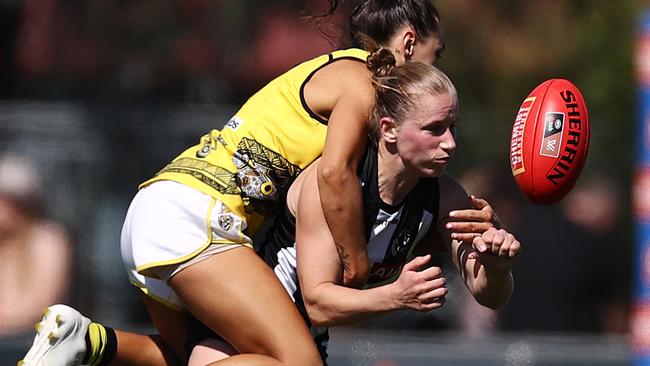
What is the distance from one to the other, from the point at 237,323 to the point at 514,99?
446 centimetres

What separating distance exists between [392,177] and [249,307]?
0.62 m

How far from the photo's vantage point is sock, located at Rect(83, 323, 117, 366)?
471 centimetres

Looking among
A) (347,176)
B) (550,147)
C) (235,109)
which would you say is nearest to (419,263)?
(347,176)

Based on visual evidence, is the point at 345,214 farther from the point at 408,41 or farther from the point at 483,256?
the point at 408,41

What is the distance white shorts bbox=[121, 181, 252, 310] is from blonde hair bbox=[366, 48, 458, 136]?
22.1 inches

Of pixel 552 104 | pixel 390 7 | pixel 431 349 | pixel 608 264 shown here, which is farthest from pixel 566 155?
pixel 608 264

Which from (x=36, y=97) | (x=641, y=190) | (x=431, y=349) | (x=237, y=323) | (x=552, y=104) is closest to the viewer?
(x=237, y=323)

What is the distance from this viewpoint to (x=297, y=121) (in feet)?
14.3

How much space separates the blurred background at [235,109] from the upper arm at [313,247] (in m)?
2.78

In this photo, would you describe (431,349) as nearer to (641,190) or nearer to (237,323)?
(641,190)

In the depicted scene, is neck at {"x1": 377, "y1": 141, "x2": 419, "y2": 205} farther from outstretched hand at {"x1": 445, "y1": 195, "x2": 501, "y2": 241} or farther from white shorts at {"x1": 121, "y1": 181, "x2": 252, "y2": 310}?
white shorts at {"x1": 121, "y1": 181, "x2": 252, "y2": 310}

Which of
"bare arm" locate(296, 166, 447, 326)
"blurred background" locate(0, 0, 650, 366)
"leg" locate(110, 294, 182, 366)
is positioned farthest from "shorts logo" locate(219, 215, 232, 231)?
"blurred background" locate(0, 0, 650, 366)

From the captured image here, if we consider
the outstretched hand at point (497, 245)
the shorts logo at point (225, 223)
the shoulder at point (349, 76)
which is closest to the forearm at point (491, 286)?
the outstretched hand at point (497, 245)

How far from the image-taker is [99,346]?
15.5 feet
